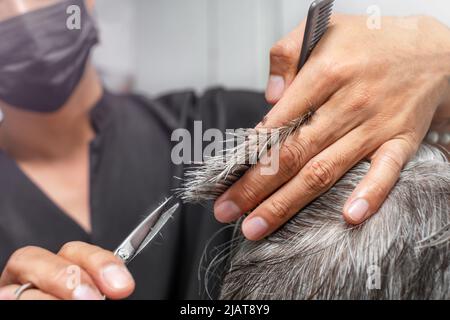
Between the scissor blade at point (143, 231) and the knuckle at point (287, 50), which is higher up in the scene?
the knuckle at point (287, 50)

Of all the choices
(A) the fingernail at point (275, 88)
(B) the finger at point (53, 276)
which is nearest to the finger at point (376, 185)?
(A) the fingernail at point (275, 88)

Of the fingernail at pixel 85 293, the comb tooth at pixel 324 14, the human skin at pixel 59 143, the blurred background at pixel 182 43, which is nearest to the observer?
the fingernail at pixel 85 293

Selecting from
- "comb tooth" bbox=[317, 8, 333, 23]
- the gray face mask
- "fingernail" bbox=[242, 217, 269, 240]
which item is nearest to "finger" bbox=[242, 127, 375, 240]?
"fingernail" bbox=[242, 217, 269, 240]

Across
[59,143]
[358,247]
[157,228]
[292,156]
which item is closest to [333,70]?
[292,156]

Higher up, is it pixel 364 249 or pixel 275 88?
pixel 275 88

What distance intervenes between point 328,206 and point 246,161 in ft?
0.54

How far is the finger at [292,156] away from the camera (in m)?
0.78

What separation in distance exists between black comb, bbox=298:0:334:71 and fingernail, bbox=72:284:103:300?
0.51m

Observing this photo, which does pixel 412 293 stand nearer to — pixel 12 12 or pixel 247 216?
pixel 247 216

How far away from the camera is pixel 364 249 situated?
726mm

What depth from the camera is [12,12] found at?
1061 mm

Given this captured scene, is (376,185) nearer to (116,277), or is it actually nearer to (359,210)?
(359,210)

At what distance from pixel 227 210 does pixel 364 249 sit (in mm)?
243

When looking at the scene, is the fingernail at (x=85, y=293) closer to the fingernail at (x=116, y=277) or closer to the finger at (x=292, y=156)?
the fingernail at (x=116, y=277)
